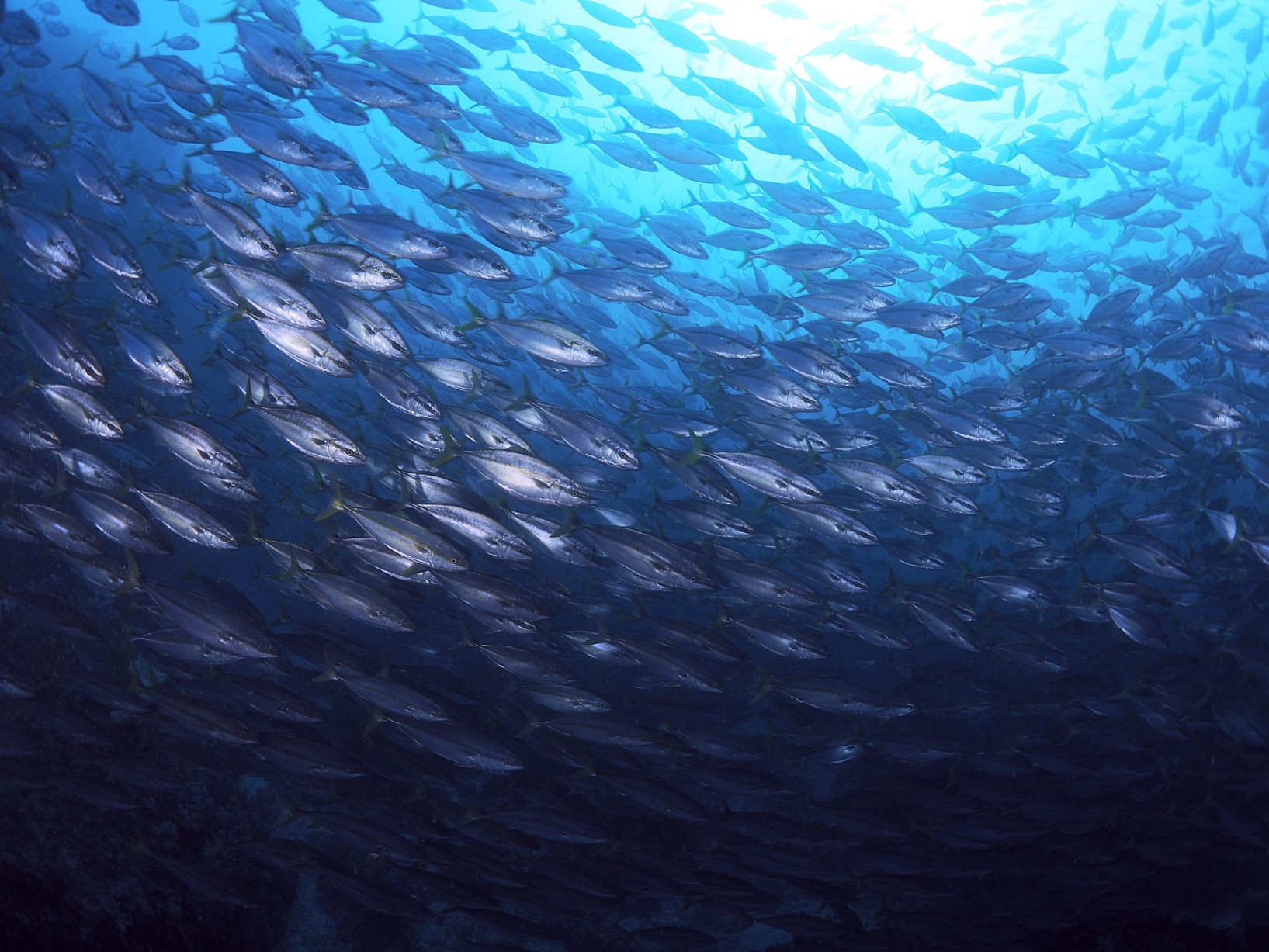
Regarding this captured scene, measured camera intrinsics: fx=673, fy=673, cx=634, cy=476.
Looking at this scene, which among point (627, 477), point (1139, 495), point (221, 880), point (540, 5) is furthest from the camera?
point (540, 5)

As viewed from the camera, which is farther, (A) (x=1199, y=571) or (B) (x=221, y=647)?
(A) (x=1199, y=571)

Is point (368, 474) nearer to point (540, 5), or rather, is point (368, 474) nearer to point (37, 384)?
point (37, 384)

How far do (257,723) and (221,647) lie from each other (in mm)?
932

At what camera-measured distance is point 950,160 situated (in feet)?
29.2

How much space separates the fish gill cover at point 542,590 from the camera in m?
4.00

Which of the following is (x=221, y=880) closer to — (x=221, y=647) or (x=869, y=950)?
(x=221, y=647)

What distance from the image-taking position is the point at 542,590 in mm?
5340

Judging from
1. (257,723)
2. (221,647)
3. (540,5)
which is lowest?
(257,723)

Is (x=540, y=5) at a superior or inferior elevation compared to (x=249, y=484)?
superior

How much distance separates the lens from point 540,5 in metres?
68.2

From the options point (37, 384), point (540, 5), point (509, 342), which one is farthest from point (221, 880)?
point (540, 5)

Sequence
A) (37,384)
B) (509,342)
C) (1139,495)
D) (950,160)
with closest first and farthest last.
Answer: (37,384) → (509,342) → (950,160) → (1139,495)

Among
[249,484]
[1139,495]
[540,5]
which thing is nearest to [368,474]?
[249,484]

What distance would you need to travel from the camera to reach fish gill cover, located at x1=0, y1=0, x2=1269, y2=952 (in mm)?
4000
